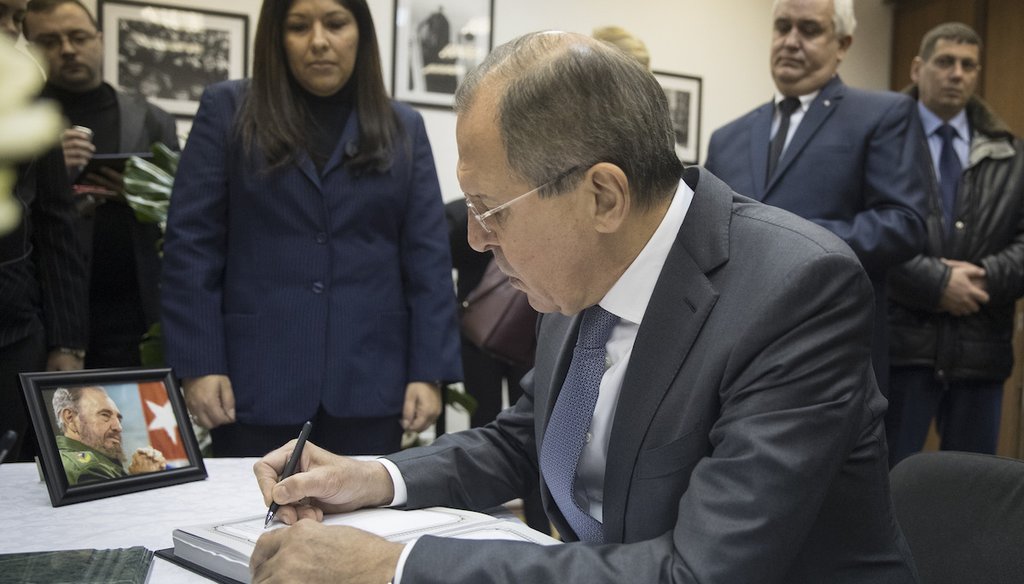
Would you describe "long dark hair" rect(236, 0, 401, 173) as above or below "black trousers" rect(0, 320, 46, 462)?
above

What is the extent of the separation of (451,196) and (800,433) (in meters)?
4.10

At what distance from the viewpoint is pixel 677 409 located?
1.12 metres

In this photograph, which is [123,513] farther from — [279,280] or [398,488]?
[279,280]

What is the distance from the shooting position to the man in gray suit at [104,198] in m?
2.75

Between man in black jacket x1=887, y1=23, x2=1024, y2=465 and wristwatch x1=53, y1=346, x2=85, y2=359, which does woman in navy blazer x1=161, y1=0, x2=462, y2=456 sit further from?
man in black jacket x1=887, y1=23, x2=1024, y2=465

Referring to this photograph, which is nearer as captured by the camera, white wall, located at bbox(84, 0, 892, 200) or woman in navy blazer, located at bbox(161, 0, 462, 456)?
woman in navy blazer, located at bbox(161, 0, 462, 456)

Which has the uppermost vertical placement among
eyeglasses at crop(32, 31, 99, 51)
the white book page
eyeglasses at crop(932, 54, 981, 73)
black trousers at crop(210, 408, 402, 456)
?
eyeglasses at crop(32, 31, 99, 51)

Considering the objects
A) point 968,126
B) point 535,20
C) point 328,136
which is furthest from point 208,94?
point 535,20

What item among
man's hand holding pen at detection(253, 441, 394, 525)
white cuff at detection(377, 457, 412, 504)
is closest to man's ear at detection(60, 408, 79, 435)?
man's hand holding pen at detection(253, 441, 394, 525)

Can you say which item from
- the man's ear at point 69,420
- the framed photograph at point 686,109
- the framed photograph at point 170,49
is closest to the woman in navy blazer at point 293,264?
the man's ear at point 69,420

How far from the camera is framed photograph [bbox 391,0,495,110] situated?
482 cm

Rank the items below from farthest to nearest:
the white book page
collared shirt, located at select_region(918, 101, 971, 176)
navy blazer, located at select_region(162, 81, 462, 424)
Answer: collared shirt, located at select_region(918, 101, 971, 176) → navy blazer, located at select_region(162, 81, 462, 424) → the white book page

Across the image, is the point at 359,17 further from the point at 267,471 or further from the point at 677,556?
the point at 677,556

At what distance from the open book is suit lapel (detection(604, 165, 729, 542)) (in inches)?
4.1
